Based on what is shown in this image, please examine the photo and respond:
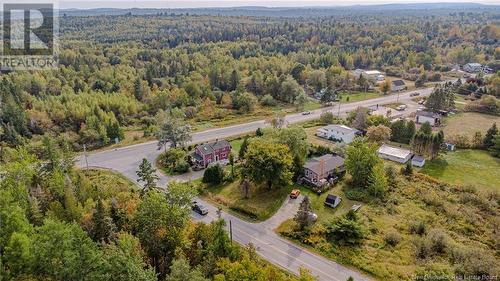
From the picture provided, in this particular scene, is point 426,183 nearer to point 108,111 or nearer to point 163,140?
point 163,140

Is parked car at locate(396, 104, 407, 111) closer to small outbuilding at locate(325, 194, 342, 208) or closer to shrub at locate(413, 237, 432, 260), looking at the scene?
small outbuilding at locate(325, 194, 342, 208)

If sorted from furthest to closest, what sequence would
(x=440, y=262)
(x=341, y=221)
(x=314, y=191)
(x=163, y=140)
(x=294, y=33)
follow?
1. (x=294, y=33)
2. (x=163, y=140)
3. (x=314, y=191)
4. (x=341, y=221)
5. (x=440, y=262)

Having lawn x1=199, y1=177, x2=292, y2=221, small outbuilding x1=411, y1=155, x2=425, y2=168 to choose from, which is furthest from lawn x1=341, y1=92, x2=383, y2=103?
lawn x1=199, y1=177, x2=292, y2=221

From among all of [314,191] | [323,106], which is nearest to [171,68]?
[323,106]

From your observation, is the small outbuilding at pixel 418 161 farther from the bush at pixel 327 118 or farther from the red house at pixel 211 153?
the red house at pixel 211 153

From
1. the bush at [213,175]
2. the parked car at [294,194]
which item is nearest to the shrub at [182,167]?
the bush at [213,175]

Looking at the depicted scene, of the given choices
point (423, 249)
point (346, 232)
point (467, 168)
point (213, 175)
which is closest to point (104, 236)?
point (213, 175)
